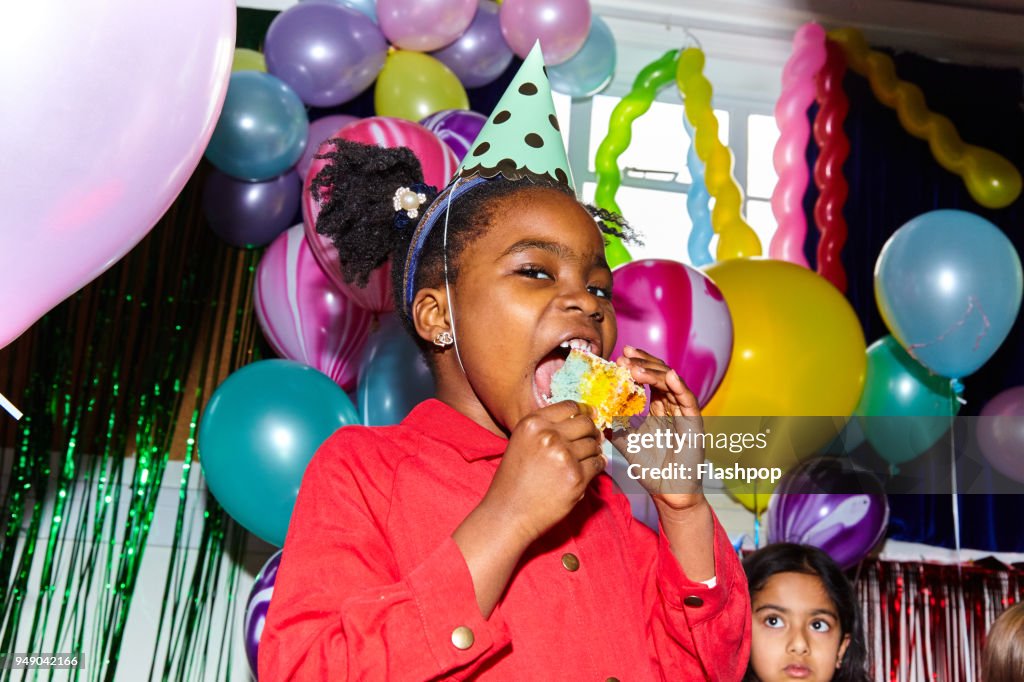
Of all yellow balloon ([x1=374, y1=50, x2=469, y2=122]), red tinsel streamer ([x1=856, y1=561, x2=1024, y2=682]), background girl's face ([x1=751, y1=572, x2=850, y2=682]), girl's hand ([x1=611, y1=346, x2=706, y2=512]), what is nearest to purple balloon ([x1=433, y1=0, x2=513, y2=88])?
yellow balloon ([x1=374, y1=50, x2=469, y2=122])

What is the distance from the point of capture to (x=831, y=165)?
380 centimetres

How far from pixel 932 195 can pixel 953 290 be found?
55.8 inches

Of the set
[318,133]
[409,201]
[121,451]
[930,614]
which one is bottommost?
[930,614]

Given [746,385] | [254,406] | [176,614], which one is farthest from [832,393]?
[176,614]

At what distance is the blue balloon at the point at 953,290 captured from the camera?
284 centimetres

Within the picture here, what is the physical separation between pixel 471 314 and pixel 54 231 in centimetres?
51

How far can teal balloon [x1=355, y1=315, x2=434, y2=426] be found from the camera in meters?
2.52

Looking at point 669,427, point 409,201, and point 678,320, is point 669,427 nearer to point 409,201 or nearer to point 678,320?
point 409,201

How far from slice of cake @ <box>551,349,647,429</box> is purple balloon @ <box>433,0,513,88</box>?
250 centimetres

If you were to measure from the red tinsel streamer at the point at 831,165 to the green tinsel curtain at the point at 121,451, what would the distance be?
2.03m

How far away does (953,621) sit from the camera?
340 centimetres

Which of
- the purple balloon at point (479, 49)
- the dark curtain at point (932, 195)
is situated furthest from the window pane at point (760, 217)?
the purple balloon at point (479, 49)

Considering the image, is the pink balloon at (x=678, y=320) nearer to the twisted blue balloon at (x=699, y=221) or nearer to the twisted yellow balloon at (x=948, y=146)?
the twisted blue balloon at (x=699, y=221)

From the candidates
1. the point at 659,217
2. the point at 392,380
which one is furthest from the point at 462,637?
the point at 659,217
